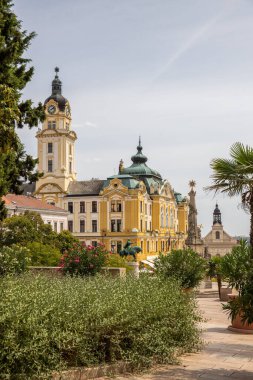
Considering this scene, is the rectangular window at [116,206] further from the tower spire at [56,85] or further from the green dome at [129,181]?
the tower spire at [56,85]

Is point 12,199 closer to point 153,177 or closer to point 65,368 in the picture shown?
point 153,177

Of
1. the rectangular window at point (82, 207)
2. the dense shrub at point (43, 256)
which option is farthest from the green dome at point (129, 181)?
the dense shrub at point (43, 256)

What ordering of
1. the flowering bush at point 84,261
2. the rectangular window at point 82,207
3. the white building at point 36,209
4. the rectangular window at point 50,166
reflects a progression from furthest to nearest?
the rectangular window at point 50,166
the rectangular window at point 82,207
the white building at point 36,209
the flowering bush at point 84,261

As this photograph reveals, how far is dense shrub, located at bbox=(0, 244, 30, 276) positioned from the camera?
55.5 ft

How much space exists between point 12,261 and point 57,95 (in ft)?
212

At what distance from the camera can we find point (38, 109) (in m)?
18.5

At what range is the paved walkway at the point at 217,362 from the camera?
8055mm

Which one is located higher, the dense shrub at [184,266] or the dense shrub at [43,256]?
the dense shrub at [43,256]

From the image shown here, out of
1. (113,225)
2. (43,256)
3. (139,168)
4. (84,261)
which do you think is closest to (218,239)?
(139,168)

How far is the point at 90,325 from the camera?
7.96 meters

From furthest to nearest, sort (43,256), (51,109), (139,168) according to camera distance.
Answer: (139,168) → (51,109) → (43,256)

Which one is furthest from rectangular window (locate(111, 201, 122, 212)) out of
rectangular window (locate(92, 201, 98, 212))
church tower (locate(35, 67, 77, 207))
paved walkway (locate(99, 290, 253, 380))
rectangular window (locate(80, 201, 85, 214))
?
paved walkway (locate(99, 290, 253, 380))

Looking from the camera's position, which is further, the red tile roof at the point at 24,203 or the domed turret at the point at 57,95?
the domed turret at the point at 57,95

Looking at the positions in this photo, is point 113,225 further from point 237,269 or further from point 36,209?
point 237,269
